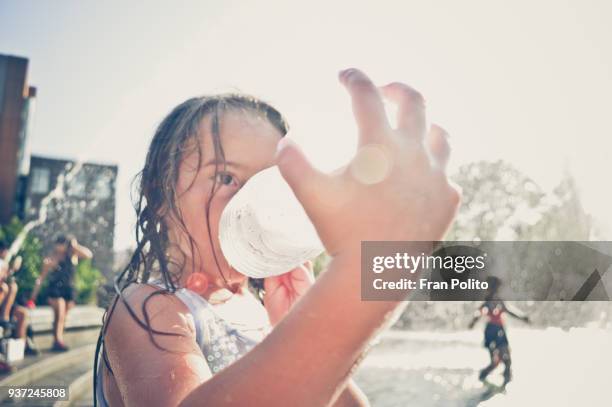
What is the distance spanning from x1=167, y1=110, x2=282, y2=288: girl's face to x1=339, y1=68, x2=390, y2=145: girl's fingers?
24.0 inches

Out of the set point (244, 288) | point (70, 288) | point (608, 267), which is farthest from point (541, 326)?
point (244, 288)

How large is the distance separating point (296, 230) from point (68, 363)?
7640mm

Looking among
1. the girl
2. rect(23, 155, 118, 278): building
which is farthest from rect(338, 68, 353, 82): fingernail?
rect(23, 155, 118, 278): building

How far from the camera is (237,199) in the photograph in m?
1.21

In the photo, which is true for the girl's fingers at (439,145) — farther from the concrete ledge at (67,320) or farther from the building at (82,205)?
the building at (82,205)

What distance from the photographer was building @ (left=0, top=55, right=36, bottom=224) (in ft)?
79.9

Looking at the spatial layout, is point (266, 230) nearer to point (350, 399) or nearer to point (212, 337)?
point (212, 337)

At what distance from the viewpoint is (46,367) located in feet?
22.1

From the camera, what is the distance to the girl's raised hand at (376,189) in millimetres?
576

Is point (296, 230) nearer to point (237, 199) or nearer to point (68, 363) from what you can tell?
point (237, 199)

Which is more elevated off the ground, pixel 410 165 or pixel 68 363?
pixel 410 165

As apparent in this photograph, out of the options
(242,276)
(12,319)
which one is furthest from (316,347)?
(12,319)

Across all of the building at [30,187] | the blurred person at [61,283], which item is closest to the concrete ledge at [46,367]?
the blurred person at [61,283]

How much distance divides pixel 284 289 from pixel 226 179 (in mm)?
423
